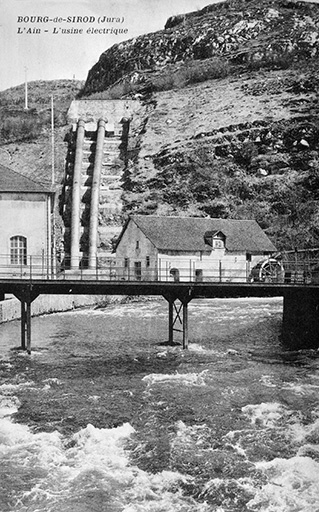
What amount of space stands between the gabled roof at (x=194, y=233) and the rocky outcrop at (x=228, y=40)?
38258mm

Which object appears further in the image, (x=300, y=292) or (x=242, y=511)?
(x=300, y=292)

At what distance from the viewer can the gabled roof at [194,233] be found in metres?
41.6

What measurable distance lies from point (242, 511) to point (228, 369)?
973 centimetres

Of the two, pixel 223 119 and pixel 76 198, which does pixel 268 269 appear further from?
pixel 223 119

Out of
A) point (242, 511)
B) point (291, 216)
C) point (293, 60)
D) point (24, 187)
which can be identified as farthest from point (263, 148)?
point (242, 511)

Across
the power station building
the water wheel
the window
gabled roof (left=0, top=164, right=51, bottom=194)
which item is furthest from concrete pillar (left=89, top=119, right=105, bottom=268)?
the power station building

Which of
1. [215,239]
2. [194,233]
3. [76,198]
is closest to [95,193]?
[76,198]

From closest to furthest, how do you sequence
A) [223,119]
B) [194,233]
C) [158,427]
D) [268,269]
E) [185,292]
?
[158,427]
[185,292]
[268,269]
[194,233]
[223,119]

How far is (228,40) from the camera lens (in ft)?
269

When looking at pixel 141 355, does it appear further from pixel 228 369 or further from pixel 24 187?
pixel 24 187

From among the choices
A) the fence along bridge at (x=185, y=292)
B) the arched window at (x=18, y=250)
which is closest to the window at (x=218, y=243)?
the arched window at (x=18, y=250)

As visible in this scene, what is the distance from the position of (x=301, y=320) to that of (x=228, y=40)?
66.1m

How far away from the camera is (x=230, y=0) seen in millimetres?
81312

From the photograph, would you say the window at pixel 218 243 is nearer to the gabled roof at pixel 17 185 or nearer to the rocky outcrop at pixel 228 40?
the gabled roof at pixel 17 185
